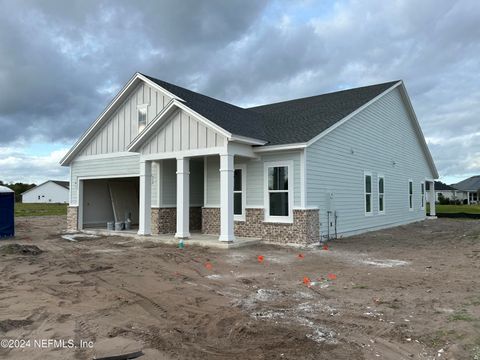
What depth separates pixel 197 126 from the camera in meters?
13.4

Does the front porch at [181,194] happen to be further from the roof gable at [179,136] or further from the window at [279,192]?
the window at [279,192]

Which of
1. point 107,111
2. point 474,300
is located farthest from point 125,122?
point 474,300

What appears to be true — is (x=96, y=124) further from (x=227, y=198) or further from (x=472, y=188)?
(x=472, y=188)

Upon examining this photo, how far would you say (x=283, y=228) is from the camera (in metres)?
13.4

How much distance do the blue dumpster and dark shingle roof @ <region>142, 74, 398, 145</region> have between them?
7796 millimetres

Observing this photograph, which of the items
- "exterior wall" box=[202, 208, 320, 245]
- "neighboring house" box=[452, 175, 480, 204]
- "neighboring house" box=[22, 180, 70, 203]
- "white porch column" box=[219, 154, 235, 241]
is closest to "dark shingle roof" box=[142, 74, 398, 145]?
"white porch column" box=[219, 154, 235, 241]

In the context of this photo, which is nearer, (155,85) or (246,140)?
(246,140)

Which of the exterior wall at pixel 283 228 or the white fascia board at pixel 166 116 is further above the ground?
Answer: the white fascia board at pixel 166 116

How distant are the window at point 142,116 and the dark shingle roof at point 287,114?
4.28ft

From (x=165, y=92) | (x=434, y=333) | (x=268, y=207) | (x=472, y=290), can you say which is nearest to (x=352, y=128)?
(x=268, y=207)

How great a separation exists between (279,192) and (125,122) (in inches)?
311

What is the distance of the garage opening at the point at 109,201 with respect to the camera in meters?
19.8

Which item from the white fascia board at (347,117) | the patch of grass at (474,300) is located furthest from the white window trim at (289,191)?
the patch of grass at (474,300)

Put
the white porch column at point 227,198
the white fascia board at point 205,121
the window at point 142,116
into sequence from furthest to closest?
the window at point 142,116, the white porch column at point 227,198, the white fascia board at point 205,121
